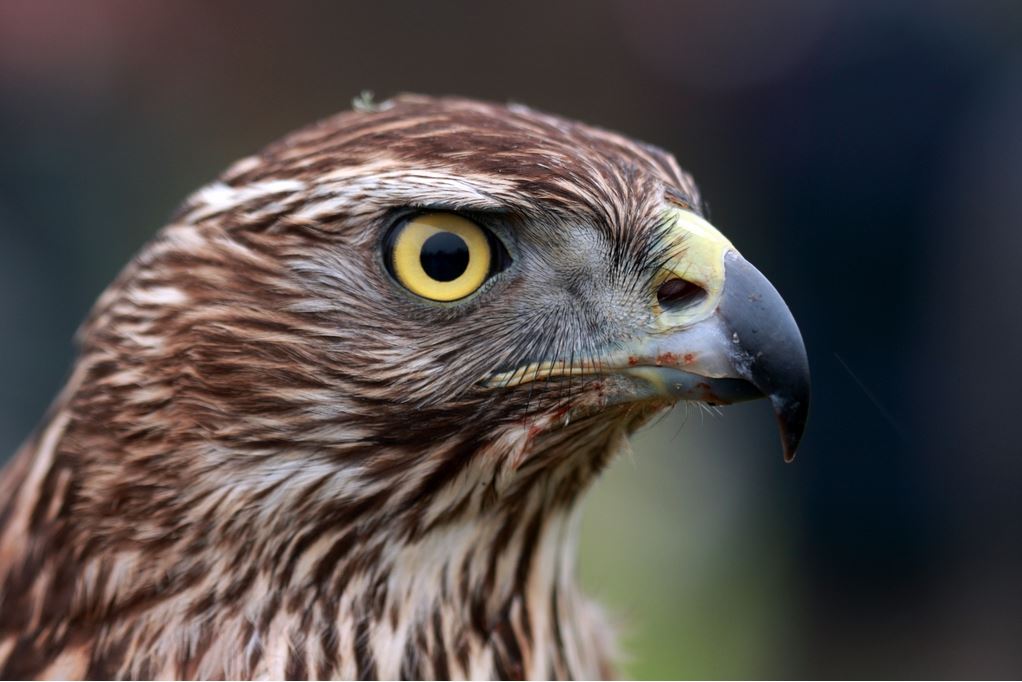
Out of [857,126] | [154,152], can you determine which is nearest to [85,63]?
[154,152]

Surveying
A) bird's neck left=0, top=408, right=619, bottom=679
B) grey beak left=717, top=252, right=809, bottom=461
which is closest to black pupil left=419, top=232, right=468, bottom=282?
bird's neck left=0, top=408, right=619, bottom=679

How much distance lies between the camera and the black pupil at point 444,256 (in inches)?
74.3

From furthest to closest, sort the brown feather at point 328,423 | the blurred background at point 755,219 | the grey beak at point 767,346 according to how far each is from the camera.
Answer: the blurred background at point 755,219 < the brown feather at point 328,423 < the grey beak at point 767,346

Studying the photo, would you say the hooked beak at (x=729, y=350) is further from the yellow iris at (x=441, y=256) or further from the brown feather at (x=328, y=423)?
the yellow iris at (x=441, y=256)

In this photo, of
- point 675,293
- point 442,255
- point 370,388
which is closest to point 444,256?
point 442,255

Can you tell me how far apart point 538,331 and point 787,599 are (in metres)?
4.62

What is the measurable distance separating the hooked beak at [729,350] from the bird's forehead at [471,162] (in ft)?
0.76

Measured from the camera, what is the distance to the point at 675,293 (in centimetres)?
190

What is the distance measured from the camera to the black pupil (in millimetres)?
1887

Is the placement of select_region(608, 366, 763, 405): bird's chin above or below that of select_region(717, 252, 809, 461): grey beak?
below

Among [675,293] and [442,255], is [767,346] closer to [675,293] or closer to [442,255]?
[675,293]

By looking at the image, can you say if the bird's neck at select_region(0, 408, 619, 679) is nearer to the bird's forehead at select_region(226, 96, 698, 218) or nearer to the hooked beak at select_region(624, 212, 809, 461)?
the hooked beak at select_region(624, 212, 809, 461)

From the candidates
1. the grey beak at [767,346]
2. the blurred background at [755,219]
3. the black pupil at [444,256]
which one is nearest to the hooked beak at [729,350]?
the grey beak at [767,346]

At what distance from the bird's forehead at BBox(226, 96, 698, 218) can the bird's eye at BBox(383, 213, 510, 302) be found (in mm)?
59
